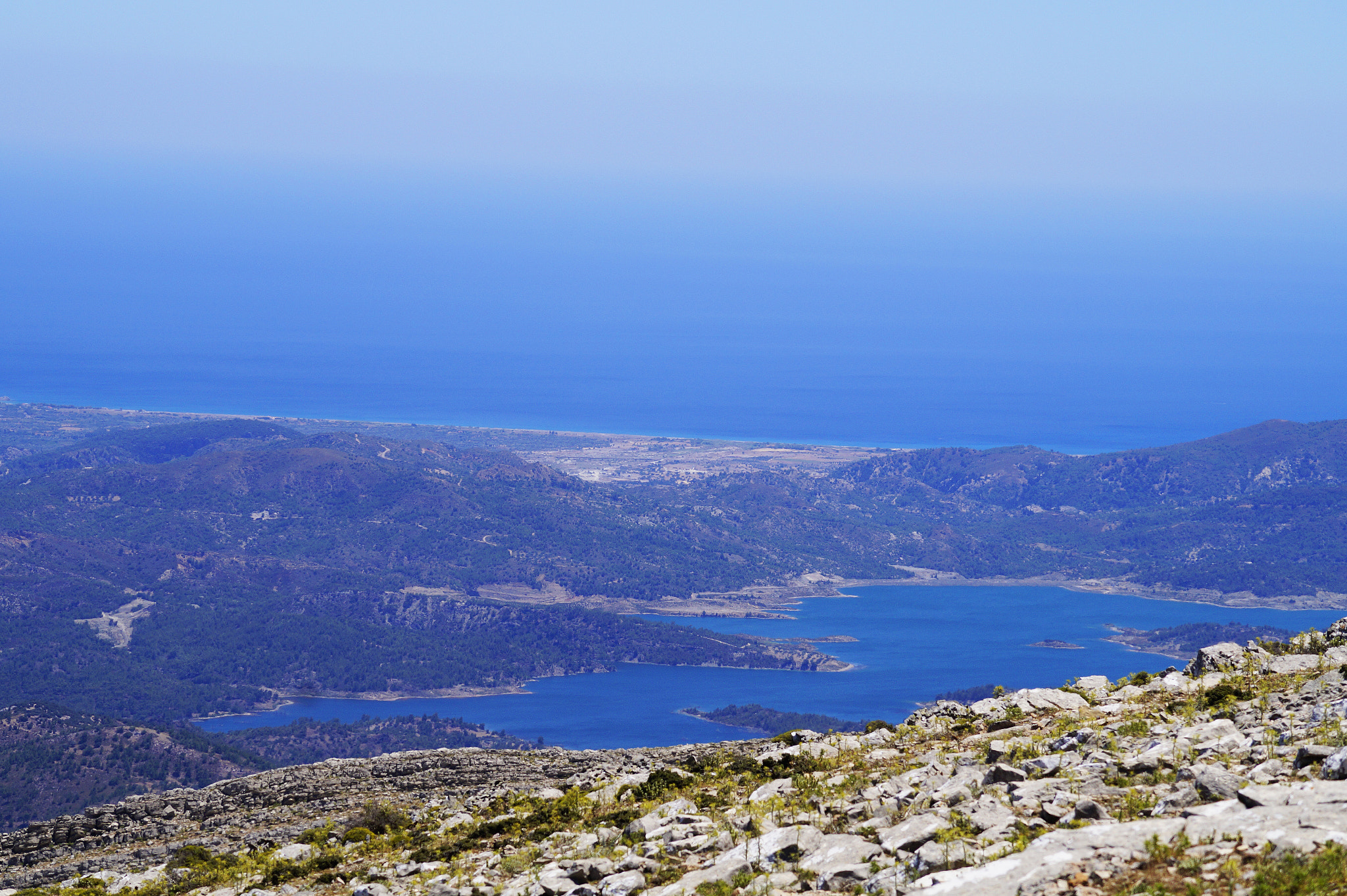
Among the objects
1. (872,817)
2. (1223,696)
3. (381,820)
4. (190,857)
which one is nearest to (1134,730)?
(1223,696)

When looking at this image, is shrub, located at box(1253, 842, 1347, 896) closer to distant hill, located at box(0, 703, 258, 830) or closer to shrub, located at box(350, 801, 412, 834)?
shrub, located at box(350, 801, 412, 834)

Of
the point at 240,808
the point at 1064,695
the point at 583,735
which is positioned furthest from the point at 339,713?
the point at 1064,695

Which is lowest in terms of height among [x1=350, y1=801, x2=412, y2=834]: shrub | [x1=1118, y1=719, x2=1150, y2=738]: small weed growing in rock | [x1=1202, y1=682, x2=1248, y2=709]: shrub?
[x1=350, y1=801, x2=412, y2=834]: shrub

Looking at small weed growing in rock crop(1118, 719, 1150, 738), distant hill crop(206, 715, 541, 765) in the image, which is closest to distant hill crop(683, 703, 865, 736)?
distant hill crop(206, 715, 541, 765)

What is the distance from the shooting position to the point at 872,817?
19750mm

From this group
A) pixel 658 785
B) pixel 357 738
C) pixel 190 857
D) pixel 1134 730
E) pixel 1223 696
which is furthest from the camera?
pixel 357 738

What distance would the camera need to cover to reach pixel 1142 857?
15375 mm

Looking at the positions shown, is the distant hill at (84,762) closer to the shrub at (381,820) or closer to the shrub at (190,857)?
the shrub at (190,857)

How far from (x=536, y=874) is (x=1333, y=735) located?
492 inches

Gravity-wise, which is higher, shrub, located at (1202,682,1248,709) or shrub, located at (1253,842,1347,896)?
shrub, located at (1202,682,1248,709)

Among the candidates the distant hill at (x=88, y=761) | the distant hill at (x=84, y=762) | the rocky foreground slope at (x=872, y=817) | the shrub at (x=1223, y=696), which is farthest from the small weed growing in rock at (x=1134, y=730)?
the distant hill at (x=84, y=762)

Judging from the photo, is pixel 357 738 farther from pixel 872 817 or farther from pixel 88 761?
pixel 872 817

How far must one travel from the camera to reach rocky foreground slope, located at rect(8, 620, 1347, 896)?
620 inches

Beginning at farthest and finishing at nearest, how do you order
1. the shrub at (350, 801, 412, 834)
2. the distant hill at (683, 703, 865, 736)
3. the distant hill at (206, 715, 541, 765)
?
the distant hill at (683, 703, 865, 736)
the distant hill at (206, 715, 541, 765)
the shrub at (350, 801, 412, 834)
